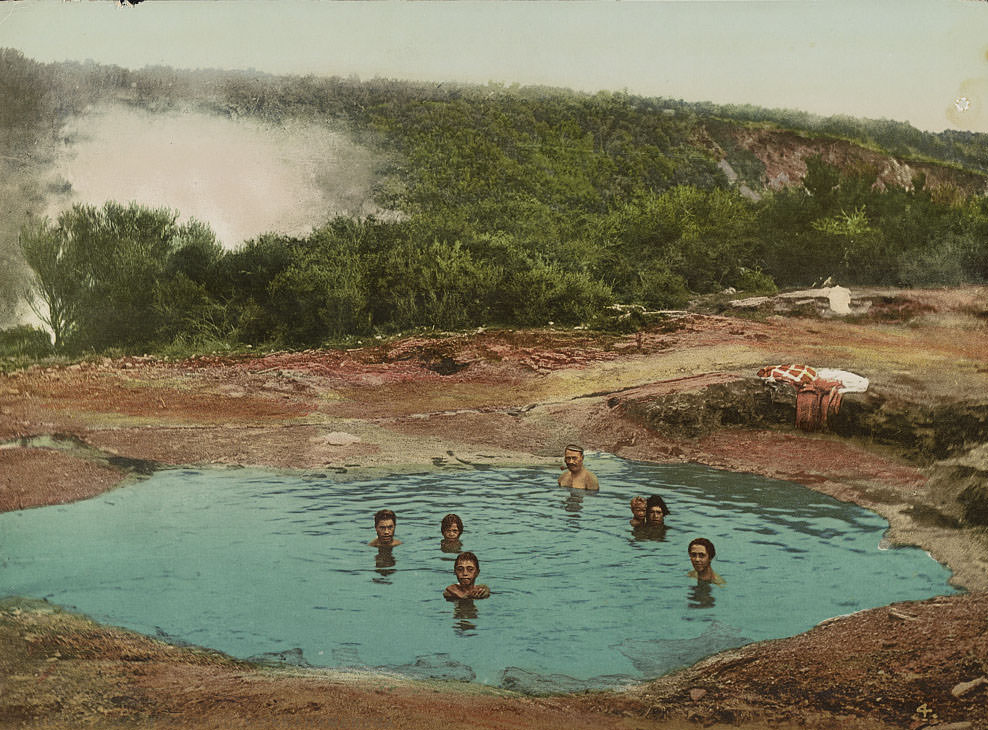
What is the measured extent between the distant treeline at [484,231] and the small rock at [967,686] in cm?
188

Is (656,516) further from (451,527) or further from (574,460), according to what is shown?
(451,527)

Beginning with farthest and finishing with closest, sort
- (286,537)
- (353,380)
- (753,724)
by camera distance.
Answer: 1. (353,380)
2. (286,537)
3. (753,724)

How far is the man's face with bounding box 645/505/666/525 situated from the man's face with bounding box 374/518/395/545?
1183mm

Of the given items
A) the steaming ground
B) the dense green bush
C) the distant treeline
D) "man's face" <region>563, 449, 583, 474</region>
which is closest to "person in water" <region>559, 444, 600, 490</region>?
"man's face" <region>563, 449, 583, 474</region>

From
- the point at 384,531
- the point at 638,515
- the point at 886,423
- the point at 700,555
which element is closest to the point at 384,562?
the point at 384,531

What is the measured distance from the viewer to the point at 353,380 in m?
4.80

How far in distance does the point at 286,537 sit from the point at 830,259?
Answer: 3023 mm

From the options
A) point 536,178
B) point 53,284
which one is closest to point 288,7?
point 536,178

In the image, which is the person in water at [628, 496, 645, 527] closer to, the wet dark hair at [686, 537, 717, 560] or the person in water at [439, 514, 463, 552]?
the wet dark hair at [686, 537, 717, 560]

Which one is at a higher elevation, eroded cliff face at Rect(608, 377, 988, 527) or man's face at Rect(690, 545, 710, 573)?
eroded cliff face at Rect(608, 377, 988, 527)

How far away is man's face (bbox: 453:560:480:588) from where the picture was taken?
4.32 meters

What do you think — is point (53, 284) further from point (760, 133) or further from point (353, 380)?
point (760, 133)

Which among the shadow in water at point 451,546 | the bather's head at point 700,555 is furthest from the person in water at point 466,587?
the bather's head at point 700,555

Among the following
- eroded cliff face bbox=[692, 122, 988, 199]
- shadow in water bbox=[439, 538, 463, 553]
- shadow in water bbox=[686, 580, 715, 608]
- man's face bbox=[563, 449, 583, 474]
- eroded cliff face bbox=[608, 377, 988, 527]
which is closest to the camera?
shadow in water bbox=[686, 580, 715, 608]
